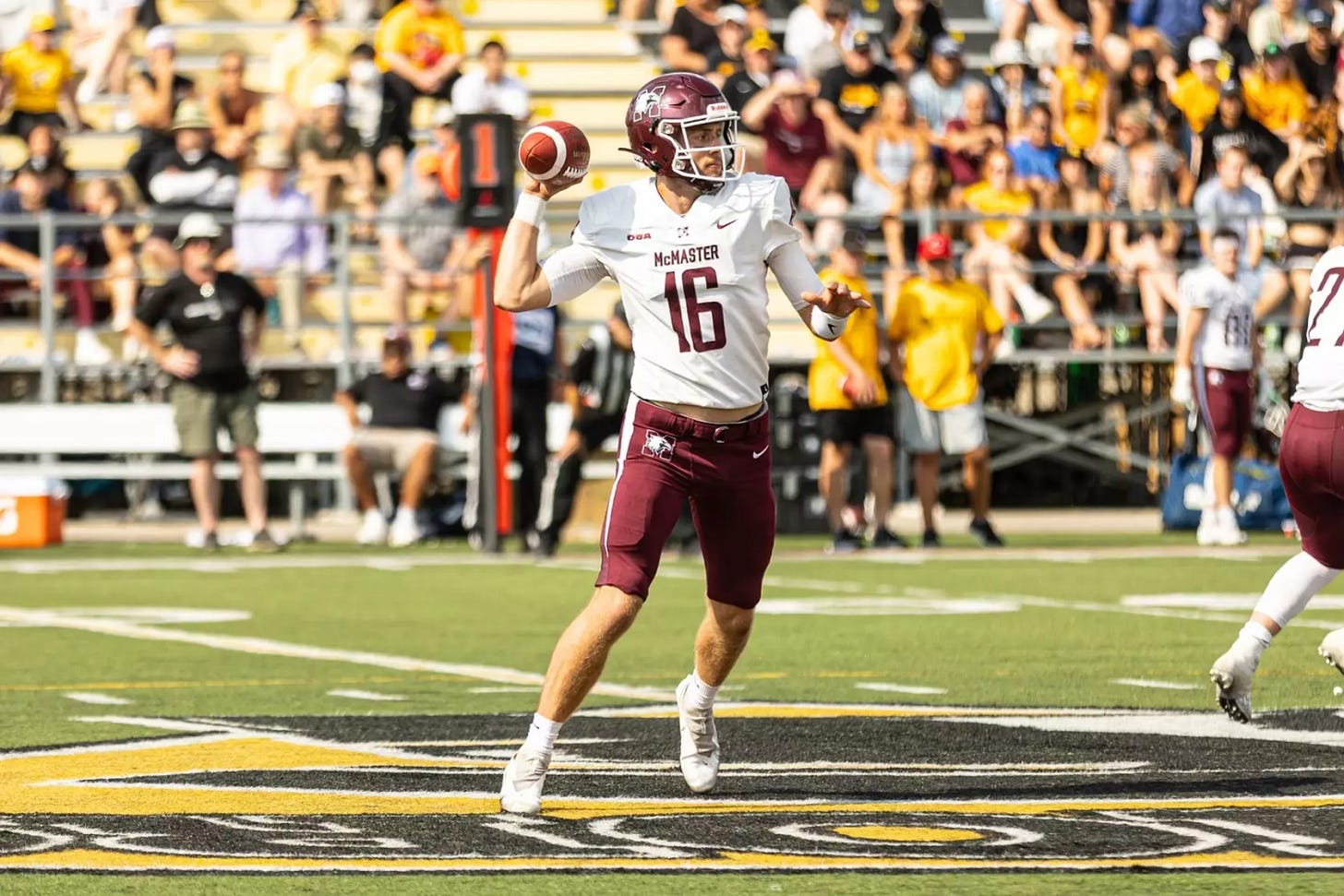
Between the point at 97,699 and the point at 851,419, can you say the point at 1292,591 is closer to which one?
the point at 97,699

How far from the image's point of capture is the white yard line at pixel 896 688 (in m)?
10.0

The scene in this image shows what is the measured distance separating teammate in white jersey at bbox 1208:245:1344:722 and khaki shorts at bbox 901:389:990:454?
952 centimetres

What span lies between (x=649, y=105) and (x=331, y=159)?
599 inches

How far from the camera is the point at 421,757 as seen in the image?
26.7 feet

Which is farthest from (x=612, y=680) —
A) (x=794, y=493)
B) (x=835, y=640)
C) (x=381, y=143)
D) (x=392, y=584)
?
(x=381, y=143)

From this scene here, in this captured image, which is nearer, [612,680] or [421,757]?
[421,757]

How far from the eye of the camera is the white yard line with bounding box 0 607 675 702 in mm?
10445

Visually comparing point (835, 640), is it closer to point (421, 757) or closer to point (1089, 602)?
point (1089, 602)

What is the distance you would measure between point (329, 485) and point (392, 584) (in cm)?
551

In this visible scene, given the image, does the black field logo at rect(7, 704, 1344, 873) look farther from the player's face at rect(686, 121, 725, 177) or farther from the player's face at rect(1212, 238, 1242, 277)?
the player's face at rect(1212, 238, 1242, 277)

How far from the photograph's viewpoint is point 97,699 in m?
10.1

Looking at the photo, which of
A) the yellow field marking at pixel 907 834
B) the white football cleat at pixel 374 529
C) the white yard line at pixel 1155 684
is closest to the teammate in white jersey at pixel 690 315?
the yellow field marking at pixel 907 834

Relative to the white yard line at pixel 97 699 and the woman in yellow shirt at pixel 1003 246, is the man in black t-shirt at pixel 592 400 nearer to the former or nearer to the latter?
the woman in yellow shirt at pixel 1003 246

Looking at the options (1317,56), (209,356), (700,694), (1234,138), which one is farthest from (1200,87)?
(700,694)
